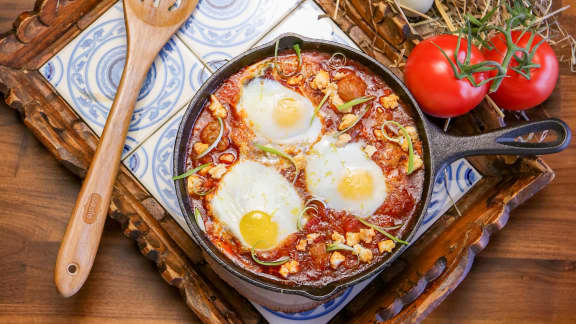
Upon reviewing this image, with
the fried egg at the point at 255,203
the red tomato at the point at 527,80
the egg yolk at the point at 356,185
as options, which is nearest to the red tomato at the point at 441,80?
the red tomato at the point at 527,80

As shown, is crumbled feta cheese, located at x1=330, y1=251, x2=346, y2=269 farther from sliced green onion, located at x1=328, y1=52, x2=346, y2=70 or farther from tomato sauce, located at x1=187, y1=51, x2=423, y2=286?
sliced green onion, located at x1=328, y1=52, x2=346, y2=70

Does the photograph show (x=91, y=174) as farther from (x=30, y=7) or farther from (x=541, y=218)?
(x=541, y=218)

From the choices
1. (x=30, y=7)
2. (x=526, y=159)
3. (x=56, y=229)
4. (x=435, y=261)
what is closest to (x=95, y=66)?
(x=30, y=7)

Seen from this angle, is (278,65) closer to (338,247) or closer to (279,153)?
(279,153)

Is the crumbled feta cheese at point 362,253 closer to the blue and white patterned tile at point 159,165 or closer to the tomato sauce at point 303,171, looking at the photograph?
the tomato sauce at point 303,171

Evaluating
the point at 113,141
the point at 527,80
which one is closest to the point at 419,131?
the point at 527,80
